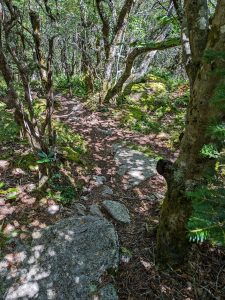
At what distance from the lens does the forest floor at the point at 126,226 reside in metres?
3.27

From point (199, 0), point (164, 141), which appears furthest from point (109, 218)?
point (164, 141)

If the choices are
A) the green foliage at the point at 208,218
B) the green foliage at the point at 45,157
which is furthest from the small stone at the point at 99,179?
the green foliage at the point at 208,218

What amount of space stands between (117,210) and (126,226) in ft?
1.23

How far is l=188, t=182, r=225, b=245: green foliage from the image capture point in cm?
129

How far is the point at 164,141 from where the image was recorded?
8117 mm

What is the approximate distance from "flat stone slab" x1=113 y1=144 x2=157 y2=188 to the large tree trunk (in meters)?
2.19

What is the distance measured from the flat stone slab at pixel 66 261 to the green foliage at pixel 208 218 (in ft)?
6.95

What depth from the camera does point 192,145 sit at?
115 inches

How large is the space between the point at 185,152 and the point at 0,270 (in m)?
2.73

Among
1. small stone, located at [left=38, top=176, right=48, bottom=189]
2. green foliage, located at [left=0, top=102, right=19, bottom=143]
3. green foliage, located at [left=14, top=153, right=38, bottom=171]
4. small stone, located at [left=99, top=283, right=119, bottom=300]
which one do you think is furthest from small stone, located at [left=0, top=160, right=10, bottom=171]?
small stone, located at [left=99, top=283, right=119, bottom=300]

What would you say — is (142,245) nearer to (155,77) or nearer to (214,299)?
(214,299)

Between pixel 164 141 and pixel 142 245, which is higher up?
pixel 164 141

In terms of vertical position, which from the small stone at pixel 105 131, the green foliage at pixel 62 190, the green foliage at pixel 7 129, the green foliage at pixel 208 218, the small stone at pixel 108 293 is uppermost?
the green foliage at pixel 208 218

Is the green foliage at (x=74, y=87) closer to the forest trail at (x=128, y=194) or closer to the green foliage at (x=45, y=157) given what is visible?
the forest trail at (x=128, y=194)
